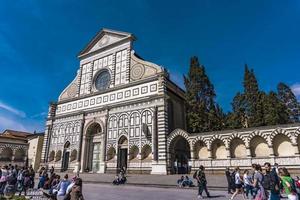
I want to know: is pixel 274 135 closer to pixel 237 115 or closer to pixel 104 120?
pixel 237 115

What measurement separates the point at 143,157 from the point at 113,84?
461 inches

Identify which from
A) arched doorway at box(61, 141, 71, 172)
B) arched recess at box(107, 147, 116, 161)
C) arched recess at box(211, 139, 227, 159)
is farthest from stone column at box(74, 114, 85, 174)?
arched recess at box(211, 139, 227, 159)

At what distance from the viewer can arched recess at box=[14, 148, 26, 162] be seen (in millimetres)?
47197

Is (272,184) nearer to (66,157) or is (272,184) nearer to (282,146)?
(282,146)

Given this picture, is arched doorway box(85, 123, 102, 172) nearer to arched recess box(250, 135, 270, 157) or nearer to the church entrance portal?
the church entrance portal

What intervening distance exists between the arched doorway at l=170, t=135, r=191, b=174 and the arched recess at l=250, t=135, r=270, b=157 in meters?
7.66

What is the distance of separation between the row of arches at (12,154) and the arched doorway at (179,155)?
1425 inches

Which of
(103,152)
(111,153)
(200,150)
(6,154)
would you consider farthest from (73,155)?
(6,154)

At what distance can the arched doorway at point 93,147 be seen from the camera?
31856 mm

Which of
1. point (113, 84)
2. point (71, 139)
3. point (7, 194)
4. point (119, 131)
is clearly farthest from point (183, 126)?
point (7, 194)

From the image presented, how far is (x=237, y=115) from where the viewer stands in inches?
1117

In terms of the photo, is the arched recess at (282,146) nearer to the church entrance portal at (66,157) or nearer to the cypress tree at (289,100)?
the cypress tree at (289,100)

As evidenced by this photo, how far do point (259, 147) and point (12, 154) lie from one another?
4619 cm

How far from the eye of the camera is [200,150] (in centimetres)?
2594
